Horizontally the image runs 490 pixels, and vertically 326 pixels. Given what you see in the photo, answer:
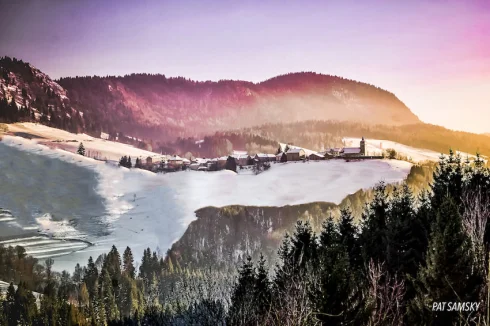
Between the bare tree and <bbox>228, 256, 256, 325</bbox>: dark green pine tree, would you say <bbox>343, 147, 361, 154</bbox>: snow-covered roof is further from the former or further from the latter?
the bare tree

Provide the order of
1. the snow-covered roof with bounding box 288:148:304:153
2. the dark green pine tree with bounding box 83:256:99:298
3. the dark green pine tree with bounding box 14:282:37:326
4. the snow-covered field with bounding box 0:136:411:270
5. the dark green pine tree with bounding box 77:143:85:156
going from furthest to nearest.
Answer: the snow-covered roof with bounding box 288:148:304:153 → the dark green pine tree with bounding box 77:143:85:156 → the snow-covered field with bounding box 0:136:411:270 → the dark green pine tree with bounding box 83:256:99:298 → the dark green pine tree with bounding box 14:282:37:326

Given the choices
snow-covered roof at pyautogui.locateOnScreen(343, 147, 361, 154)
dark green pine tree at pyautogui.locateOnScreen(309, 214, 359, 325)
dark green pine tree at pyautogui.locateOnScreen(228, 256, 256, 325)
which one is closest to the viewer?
dark green pine tree at pyautogui.locateOnScreen(309, 214, 359, 325)

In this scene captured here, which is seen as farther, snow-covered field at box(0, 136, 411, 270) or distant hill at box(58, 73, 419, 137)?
distant hill at box(58, 73, 419, 137)

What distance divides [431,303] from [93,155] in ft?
62.1

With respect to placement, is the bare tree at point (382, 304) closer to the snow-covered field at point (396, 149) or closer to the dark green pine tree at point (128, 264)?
the dark green pine tree at point (128, 264)

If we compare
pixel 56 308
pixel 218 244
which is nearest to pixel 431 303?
pixel 56 308

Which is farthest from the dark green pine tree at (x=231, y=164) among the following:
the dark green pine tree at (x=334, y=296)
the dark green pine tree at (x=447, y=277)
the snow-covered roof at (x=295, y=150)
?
the dark green pine tree at (x=334, y=296)

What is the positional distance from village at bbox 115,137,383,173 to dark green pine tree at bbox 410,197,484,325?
16.4 metres

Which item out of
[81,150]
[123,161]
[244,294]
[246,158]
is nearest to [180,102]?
[246,158]

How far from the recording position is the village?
2269 cm

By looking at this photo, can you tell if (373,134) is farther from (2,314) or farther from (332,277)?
(332,277)

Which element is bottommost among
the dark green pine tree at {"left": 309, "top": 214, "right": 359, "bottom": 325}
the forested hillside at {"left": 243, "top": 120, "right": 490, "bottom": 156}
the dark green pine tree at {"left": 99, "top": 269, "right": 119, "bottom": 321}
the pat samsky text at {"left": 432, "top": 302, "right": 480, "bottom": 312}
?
the dark green pine tree at {"left": 99, "top": 269, "right": 119, "bottom": 321}

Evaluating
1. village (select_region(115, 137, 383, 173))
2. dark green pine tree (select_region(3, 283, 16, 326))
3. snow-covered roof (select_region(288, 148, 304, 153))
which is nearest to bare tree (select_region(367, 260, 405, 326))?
dark green pine tree (select_region(3, 283, 16, 326))

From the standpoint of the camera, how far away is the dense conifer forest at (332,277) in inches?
211
